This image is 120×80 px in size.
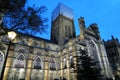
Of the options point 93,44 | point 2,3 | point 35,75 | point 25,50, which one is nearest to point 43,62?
point 35,75

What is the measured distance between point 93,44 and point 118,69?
45.8 ft

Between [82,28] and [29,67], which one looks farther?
[82,28]

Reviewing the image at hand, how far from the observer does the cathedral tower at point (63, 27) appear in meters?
40.1

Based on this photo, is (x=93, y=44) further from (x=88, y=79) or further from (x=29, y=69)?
(x=88, y=79)

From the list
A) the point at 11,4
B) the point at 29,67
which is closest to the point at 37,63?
the point at 29,67

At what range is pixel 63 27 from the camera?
138 feet

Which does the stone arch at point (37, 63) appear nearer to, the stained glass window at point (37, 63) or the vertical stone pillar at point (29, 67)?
the stained glass window at point (37, 63)

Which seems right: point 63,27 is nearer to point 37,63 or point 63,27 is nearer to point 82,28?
point 82,28

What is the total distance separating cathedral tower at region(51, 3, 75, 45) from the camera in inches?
1579

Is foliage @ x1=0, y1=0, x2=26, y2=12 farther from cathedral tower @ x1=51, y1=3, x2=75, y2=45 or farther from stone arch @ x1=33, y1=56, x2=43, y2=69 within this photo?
cathedral tower @ x1=51, y1=3, x2=75, y2=45

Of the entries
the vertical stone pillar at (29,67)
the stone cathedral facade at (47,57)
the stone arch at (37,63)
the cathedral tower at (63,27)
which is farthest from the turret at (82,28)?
the vertical stone pillar at (29,67)

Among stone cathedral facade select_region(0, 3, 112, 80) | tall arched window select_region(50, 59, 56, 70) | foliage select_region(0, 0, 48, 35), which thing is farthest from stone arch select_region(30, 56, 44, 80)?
foliage select_region(0, 0, 48, 35)

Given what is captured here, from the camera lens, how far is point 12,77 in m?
24.2

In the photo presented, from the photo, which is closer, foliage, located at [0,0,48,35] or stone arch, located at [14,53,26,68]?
Answer: foliage, located at [0,0,48,35]
